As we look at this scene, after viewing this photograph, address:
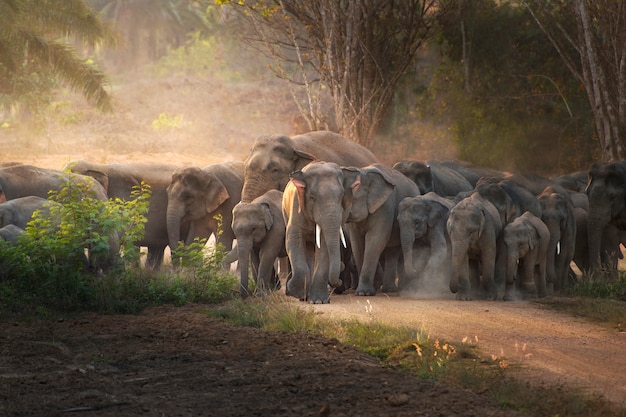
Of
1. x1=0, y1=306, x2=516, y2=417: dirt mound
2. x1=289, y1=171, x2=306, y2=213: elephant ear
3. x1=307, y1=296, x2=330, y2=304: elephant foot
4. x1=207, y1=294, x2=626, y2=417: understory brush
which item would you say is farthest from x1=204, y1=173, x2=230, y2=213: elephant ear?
x1=0, y1=306, x2=516, y2=417: dirt mound

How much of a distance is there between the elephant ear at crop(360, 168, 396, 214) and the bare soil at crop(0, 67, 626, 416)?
3.91 ft

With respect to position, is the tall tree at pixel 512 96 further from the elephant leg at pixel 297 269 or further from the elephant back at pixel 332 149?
the elephant leg at pixel 297 269

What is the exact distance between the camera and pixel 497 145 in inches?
1045

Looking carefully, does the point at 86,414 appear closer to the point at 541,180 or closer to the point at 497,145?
the point at 541,180

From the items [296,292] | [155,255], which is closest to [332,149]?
[155,255]

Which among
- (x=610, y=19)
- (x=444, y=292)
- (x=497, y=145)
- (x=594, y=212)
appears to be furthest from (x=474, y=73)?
(x=444, y=292)

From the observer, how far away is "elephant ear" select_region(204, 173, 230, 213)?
17.0 metres

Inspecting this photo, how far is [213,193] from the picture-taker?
672 inches

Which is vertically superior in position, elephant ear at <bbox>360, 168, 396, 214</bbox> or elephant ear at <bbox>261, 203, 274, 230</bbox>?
elephant ear at <bbox>360, 168, 396, 214</bbox>

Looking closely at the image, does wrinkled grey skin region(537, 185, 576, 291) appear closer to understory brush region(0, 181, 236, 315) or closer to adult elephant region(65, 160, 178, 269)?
understory brush region(0, 181, 236, 315)

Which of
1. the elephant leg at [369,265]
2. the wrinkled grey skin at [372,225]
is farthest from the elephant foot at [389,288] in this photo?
the elephant leg at [369,265]

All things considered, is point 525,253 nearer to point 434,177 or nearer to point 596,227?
point 596,227

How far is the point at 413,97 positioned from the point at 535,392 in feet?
70.0

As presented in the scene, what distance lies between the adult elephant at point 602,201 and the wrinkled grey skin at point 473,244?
8.67 ft
